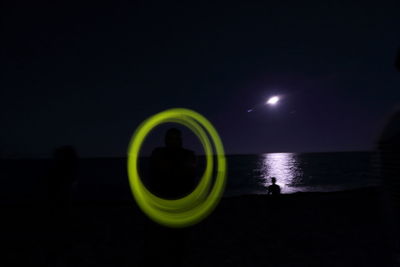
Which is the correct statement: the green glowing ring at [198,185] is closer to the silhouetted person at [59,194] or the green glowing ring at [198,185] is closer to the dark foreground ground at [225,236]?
the dark foreground ground at [225,236]

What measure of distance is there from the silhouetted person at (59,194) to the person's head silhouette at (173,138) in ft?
7.65

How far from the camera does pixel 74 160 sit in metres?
5.05

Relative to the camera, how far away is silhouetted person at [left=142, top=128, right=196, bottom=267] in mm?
3582

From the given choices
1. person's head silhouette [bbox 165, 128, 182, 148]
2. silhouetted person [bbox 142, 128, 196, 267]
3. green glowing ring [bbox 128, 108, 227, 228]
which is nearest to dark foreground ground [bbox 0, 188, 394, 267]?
silhouetted person [bbox 142, 128, 196, 267]

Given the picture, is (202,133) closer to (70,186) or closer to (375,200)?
(70,186)

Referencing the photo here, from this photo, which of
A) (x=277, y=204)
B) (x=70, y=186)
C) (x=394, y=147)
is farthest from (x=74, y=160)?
(x=277, y=204)

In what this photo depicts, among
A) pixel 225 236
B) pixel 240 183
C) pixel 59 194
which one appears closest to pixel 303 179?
pixel 240 183

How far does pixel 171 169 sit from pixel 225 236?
3.54 m

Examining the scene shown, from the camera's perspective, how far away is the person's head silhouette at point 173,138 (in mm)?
3639

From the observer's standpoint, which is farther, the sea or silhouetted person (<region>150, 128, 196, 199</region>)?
the sea

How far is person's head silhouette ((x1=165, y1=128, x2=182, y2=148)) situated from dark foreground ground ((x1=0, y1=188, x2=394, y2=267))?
1.20 meters

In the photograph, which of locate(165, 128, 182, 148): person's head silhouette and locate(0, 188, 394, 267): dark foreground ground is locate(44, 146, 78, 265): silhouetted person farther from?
locate(165, 128, 182, 148): person's head silhouette

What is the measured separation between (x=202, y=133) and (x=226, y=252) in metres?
2.70

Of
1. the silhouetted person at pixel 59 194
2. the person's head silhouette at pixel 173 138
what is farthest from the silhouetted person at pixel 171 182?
the silhouetted person at pixel 59 194
